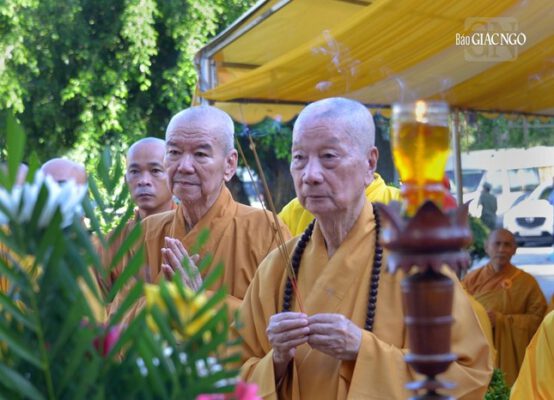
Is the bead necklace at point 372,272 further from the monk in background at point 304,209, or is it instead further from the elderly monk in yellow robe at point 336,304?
the monk in background at point 304,209

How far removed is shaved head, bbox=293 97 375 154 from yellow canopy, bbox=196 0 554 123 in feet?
8.02

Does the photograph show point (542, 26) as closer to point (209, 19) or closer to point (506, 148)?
point (506, 148)

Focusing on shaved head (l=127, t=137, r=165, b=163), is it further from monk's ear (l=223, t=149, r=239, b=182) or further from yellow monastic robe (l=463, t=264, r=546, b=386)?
yellow monastic robe (l=463, t=264, r=546, b=386)

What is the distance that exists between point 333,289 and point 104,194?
1.47m

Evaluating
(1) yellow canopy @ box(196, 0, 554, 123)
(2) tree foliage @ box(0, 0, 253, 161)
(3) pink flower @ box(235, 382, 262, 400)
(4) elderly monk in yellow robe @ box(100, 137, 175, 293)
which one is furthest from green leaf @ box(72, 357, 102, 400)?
(2) tree foliage @ box(0, 0, 253, 161)

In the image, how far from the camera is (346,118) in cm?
259

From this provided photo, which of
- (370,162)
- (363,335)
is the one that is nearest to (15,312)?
(363,335)

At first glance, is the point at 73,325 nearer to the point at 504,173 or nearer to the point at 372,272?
the point at 372,272

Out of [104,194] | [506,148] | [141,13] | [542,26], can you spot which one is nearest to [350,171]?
[104,194]

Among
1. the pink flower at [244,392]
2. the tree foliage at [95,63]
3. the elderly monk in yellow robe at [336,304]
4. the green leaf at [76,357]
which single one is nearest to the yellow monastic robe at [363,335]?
the elderly monk in yellow robe at [336,304]

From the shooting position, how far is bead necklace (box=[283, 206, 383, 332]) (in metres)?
2.50

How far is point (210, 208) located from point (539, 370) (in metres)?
1.33

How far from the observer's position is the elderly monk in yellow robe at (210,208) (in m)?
3.47

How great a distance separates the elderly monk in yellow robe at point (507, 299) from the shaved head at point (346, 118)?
4.24 metres
